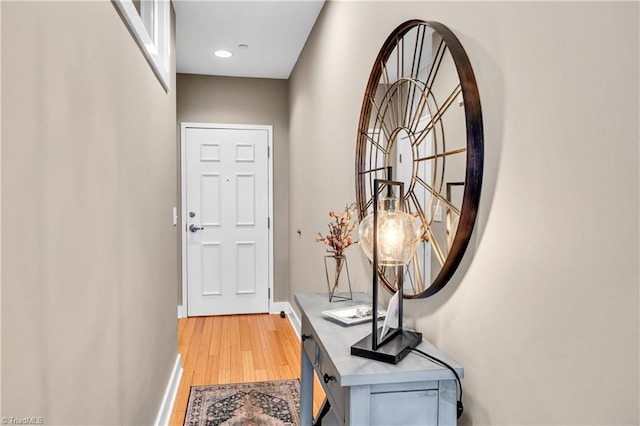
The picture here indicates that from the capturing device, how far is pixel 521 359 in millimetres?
1038

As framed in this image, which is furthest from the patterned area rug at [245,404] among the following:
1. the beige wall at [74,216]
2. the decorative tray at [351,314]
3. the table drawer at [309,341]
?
the decorative tray at [351,314]

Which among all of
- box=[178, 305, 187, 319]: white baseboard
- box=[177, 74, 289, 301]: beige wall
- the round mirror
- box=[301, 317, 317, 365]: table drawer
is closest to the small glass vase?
box=[301, 317, 317, 365]: table drawer

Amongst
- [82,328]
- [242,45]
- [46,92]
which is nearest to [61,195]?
[46,92]

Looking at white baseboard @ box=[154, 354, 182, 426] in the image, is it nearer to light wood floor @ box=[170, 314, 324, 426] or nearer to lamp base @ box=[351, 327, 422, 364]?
light wood floor @ box=[170, 314, 324, 426]

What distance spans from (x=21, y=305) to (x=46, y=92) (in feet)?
1.42

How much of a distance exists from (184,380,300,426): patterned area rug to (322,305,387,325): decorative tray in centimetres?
110

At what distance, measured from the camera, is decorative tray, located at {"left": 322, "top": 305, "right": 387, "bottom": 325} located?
1602 millimetres

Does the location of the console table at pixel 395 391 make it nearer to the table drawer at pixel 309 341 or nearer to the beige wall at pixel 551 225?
the beige wall at pixel 551 225

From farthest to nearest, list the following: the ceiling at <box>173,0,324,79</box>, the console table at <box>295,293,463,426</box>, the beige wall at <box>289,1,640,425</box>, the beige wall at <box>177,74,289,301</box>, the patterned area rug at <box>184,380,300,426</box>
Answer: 1. the beige wall at <box>177,74,289,301</box>
2. the ceiling at <box>173,0,324,79</box>
3. the patterned area rug at <box>184,380,300,426</box>
4. the console table at <box>295,293,463,426</box>
5. the beige wall at <box>289,1,640,425</box>

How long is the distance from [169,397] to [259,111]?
3023 millimetres

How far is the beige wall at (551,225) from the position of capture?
783mm

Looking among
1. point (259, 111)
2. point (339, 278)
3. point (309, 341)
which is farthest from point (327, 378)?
point (259, 111)

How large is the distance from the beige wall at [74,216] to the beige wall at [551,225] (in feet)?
3.30

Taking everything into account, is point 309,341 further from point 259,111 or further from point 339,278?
point 259,111
